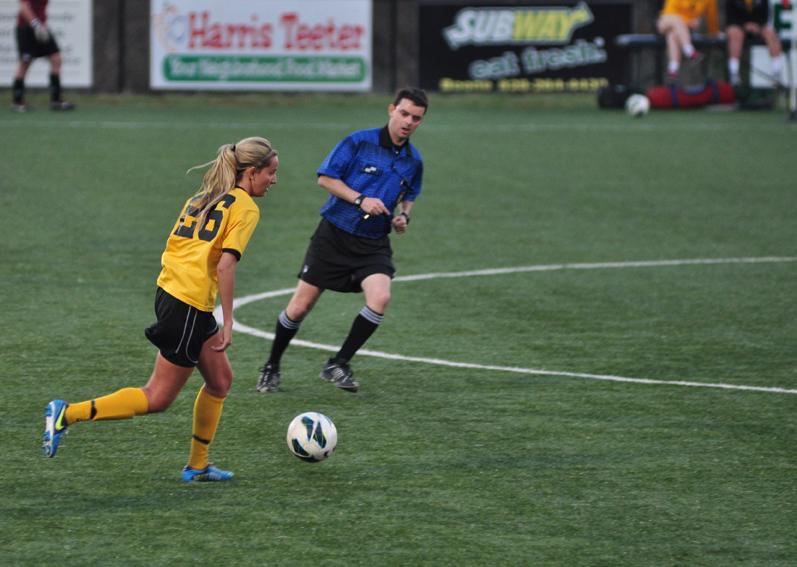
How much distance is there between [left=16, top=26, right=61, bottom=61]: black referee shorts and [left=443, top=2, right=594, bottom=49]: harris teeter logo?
8.05 m

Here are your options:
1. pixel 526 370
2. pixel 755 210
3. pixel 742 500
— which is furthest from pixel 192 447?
pixel 755 210

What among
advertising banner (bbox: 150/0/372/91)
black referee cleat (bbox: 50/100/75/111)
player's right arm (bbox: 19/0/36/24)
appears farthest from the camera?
advertising banner (bbox: 150/0/372/91)

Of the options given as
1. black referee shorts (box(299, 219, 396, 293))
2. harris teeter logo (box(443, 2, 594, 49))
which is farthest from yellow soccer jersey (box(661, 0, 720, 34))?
black referee shorts (box(299, 219, 396, 293))

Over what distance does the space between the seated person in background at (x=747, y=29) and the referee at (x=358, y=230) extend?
2215cm

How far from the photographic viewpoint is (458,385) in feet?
30.2

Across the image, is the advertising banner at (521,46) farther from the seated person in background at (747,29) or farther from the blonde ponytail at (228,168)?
the blonde ponytail at (228,168)

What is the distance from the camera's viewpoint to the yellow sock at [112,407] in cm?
681

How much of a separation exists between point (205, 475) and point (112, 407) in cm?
52

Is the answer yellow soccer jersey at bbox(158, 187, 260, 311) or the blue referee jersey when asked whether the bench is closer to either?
the blue referee jersey

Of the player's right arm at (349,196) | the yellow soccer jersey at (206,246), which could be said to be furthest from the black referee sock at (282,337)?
the yellow soccer jersey at (206,246)

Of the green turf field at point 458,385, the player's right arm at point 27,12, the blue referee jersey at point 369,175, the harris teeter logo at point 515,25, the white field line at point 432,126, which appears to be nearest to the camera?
the green turf field at point 458,385

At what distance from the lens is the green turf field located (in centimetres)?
628

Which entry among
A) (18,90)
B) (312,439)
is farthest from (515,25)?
(312,439)

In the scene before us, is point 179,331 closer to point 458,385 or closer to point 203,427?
point 203,427
